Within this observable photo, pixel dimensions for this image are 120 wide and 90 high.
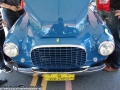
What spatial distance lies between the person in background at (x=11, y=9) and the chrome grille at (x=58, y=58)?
1.63m

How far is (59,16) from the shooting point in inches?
96.7

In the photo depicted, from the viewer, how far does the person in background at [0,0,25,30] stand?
132 inches

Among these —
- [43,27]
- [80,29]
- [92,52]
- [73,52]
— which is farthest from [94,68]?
[43,27]

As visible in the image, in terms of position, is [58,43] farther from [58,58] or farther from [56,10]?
[56,10]

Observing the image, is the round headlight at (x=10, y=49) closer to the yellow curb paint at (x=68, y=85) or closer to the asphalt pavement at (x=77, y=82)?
the asphalt pavement at (x=77, y=82)

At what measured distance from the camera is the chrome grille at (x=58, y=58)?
2273 mm

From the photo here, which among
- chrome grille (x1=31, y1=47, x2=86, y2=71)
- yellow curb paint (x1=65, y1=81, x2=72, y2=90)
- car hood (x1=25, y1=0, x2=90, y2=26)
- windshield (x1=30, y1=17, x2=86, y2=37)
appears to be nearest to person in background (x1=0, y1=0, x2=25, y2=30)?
car hood (x1=25, y1=0, x2=90, y2=26)

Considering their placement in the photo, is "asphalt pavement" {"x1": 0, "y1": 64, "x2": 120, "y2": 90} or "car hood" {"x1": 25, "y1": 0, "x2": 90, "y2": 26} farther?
"asphalt pavement" {"x1": 0, "y1": 64, "x2": 120, "y2": 90}

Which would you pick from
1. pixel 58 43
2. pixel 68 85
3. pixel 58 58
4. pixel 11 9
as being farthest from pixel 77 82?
pixel 11 9

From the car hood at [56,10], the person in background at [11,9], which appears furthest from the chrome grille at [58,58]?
the person in background at [11,9]

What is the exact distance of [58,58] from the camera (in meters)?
2.34

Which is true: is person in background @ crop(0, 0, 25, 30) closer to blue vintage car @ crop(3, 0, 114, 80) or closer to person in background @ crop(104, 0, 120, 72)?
blue vintage car @ crop(3, 0, 114, 80)

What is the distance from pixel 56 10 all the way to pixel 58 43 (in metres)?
0.58

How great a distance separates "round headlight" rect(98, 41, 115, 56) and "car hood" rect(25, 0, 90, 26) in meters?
0.56
